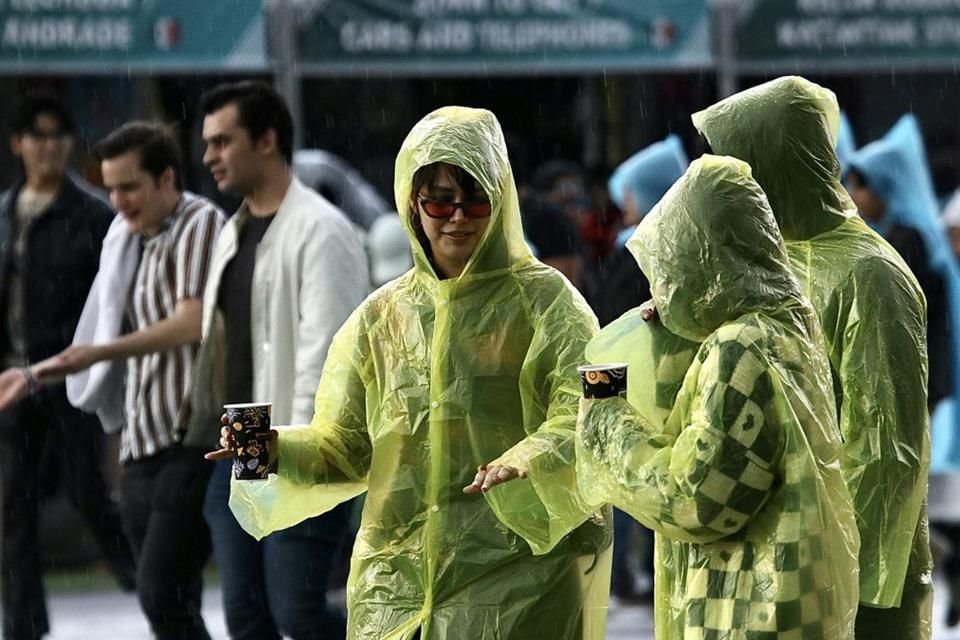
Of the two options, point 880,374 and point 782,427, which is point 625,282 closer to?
point 880,374

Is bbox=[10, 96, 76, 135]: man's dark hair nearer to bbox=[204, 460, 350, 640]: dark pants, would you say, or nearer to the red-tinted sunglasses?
bbox=[204, 460, 350, 640]: dark pants

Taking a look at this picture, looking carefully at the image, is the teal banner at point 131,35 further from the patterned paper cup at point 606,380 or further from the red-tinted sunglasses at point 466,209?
the patterned paper cup at point 606,380

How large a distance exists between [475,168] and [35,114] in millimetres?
4013

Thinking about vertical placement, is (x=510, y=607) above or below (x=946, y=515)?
above

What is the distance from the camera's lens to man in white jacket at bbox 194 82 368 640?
583cm

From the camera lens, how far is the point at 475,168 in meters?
4.67

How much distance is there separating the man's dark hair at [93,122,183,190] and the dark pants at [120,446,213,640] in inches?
38.0

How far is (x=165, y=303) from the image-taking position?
6.67 metres

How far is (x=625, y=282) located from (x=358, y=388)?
3894 mm

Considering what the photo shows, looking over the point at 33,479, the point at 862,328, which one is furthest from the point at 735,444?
the point at 33,479

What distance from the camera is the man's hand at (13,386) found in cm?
710

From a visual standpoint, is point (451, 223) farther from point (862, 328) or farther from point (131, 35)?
point (131, 35)

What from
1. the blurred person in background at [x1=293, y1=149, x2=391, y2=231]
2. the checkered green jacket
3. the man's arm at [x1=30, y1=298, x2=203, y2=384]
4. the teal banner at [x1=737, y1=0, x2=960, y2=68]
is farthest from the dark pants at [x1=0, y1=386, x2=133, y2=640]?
the checkered green jacket

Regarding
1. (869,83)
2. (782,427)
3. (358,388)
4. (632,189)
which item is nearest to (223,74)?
(632,189)
